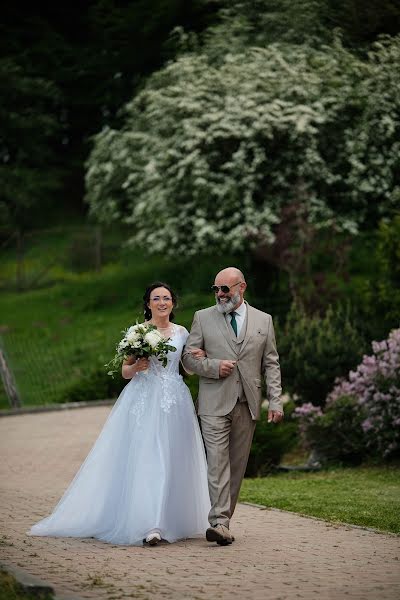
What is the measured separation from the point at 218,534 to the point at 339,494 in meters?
Answer: 4.18

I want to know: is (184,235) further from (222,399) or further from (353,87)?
(222,399)

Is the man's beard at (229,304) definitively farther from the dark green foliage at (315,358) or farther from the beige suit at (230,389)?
the dark green foliage at (315,358)

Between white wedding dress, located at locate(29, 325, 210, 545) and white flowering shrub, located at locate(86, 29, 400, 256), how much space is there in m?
17.6

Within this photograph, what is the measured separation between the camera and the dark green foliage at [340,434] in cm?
1634

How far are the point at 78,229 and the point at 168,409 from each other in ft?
86.7

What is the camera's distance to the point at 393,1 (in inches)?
1002

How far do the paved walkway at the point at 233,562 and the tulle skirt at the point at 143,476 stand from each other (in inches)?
7.8

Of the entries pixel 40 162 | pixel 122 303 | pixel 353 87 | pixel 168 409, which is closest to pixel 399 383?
pixel 168 409

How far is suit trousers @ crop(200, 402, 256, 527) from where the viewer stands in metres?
9.27

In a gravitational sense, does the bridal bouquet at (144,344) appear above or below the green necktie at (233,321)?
below

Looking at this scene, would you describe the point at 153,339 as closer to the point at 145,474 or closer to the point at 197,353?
the point at 197,353

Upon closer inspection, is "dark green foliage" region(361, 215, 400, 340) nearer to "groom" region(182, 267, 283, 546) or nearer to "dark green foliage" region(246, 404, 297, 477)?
"dark green foliage" region(246, 404, 297, 477)

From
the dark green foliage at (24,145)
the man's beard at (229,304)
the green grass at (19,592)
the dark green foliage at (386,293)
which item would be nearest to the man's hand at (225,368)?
the man's beard at (229,304)

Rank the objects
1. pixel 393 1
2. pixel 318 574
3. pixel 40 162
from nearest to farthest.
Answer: pixel 318 574, pixel 393 1, pixel 40 162
